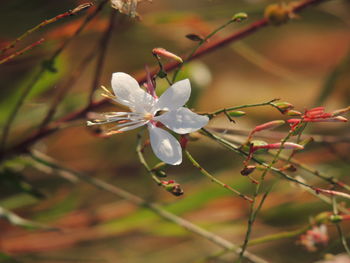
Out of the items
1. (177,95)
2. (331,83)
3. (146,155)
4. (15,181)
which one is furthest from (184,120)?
(146,155)

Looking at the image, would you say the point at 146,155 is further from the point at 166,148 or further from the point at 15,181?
the point at 166,148

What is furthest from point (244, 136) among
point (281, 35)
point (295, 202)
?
point (281, 35)

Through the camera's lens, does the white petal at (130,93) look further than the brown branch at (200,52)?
No

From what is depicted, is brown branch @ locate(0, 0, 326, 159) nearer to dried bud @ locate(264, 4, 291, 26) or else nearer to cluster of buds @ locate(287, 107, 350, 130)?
dried bud @ locate(264, 4, 291, 26)

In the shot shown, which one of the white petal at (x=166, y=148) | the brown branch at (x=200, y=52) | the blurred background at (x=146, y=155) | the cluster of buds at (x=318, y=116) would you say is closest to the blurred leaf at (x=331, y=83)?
the blurred background at (x=146, y=155)

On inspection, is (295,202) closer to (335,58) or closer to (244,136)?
(244,136)

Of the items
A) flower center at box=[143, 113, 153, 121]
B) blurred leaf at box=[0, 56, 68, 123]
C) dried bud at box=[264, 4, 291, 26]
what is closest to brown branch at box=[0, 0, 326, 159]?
dried bud at box=[264, 4, 291, 26]

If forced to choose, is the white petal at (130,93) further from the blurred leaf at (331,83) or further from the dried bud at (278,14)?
the blurred leaf at (331,83)
